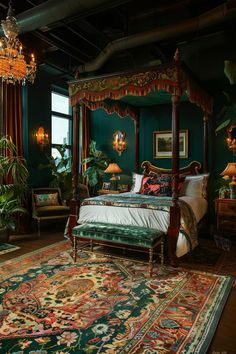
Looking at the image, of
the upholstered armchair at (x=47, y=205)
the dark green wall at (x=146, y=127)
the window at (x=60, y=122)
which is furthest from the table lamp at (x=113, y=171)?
the window at (x=60, y=122)

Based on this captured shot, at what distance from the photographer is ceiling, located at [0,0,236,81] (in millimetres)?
4018

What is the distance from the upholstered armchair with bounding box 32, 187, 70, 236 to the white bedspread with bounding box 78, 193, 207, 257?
1239 millimetres

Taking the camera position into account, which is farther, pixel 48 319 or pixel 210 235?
pixel 210 235

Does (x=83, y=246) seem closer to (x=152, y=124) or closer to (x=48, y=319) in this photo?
(x=48, y=319)

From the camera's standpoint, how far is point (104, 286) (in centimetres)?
300

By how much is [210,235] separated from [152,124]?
2.81 meters

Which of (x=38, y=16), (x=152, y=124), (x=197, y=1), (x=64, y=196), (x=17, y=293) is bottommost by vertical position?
(x=17, y=293)

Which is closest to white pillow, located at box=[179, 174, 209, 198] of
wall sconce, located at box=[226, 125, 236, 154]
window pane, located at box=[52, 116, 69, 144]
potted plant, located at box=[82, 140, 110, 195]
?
wall sconce, located at box=[226, 125, 236, 154]

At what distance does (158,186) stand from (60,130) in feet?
11.1

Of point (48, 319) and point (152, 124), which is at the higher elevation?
point (152, 124)

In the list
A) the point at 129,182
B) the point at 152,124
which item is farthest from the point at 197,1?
the point at 129,182

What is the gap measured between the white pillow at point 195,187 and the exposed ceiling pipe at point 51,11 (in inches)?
128

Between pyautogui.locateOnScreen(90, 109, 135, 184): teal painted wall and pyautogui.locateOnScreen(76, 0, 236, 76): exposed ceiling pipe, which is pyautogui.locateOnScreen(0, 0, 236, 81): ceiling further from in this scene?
pyautogui.locateOnScreen(90, 109, 135, 184): teal painted wall

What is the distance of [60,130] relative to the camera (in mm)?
7027
